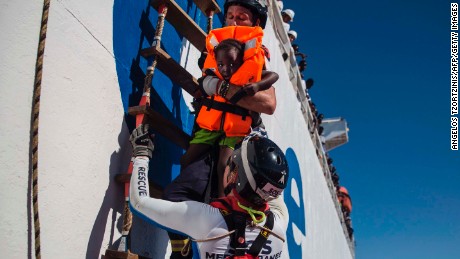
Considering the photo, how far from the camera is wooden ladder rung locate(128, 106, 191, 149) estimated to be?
107 inches

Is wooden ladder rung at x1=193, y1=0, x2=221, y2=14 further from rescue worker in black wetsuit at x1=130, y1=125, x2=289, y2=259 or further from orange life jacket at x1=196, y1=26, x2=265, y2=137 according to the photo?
rescue worker in black wetsuit at x1=130, y1=125, x2=289, y2=259

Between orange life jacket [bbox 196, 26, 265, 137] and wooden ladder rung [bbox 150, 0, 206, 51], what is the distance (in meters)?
0.57

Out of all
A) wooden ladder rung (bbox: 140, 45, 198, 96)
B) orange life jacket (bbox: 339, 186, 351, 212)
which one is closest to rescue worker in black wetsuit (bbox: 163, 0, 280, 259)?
wooden ladder rung (bbox: 140, 45, 198, 96)

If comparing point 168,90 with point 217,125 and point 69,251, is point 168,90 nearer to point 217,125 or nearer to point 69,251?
point 217,125

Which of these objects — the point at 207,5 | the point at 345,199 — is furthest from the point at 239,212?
the point at 345,199

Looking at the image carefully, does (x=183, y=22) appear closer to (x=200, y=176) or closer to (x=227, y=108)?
(x=227, y=108)

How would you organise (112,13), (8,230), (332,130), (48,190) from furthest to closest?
(332,130), (112,13), (48,190), (8,230)

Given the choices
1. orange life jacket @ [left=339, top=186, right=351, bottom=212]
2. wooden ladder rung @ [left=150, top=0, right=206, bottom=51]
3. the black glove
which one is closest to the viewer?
the black glove

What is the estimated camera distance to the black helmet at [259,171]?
84.3 inches

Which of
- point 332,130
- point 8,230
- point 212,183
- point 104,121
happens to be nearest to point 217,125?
point 212,183

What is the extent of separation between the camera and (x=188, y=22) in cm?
338

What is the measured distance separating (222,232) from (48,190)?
940mm

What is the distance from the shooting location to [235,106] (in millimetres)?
2760

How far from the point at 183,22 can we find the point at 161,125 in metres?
0.96
